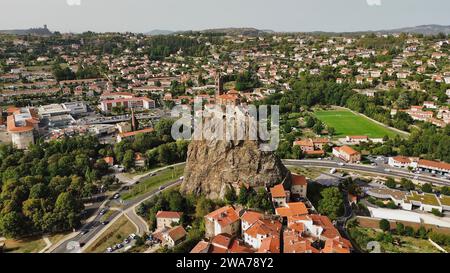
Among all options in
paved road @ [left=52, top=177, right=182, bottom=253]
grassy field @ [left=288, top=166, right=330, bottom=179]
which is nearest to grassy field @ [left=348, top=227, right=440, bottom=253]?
grassy field @ [left=288, top=166, right=330, bottom=179]

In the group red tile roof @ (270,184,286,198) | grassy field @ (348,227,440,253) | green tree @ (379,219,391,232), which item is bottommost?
grassy field @ (348,227,440,253)

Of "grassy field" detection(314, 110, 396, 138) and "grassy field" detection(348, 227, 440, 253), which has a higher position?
"grassy field" detection(314, 110, 396, 138)

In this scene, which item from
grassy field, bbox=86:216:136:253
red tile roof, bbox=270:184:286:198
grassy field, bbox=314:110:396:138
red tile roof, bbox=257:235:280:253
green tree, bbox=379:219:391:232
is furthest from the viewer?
grassy field, bbox=314:110:396:138

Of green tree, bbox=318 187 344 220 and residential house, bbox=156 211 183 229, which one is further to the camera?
green tree, bbox=318 187 344 220

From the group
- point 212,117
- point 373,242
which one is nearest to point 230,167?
point 212,117

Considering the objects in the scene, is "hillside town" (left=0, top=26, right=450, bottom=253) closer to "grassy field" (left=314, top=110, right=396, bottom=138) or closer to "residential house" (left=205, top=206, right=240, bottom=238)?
"residential house" (left=205, top=206, right=240, bottom=238)

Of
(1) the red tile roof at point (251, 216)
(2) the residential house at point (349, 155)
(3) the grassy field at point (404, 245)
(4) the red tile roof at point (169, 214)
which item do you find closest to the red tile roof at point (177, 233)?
(4) the red tile roof at point (169, 214)
